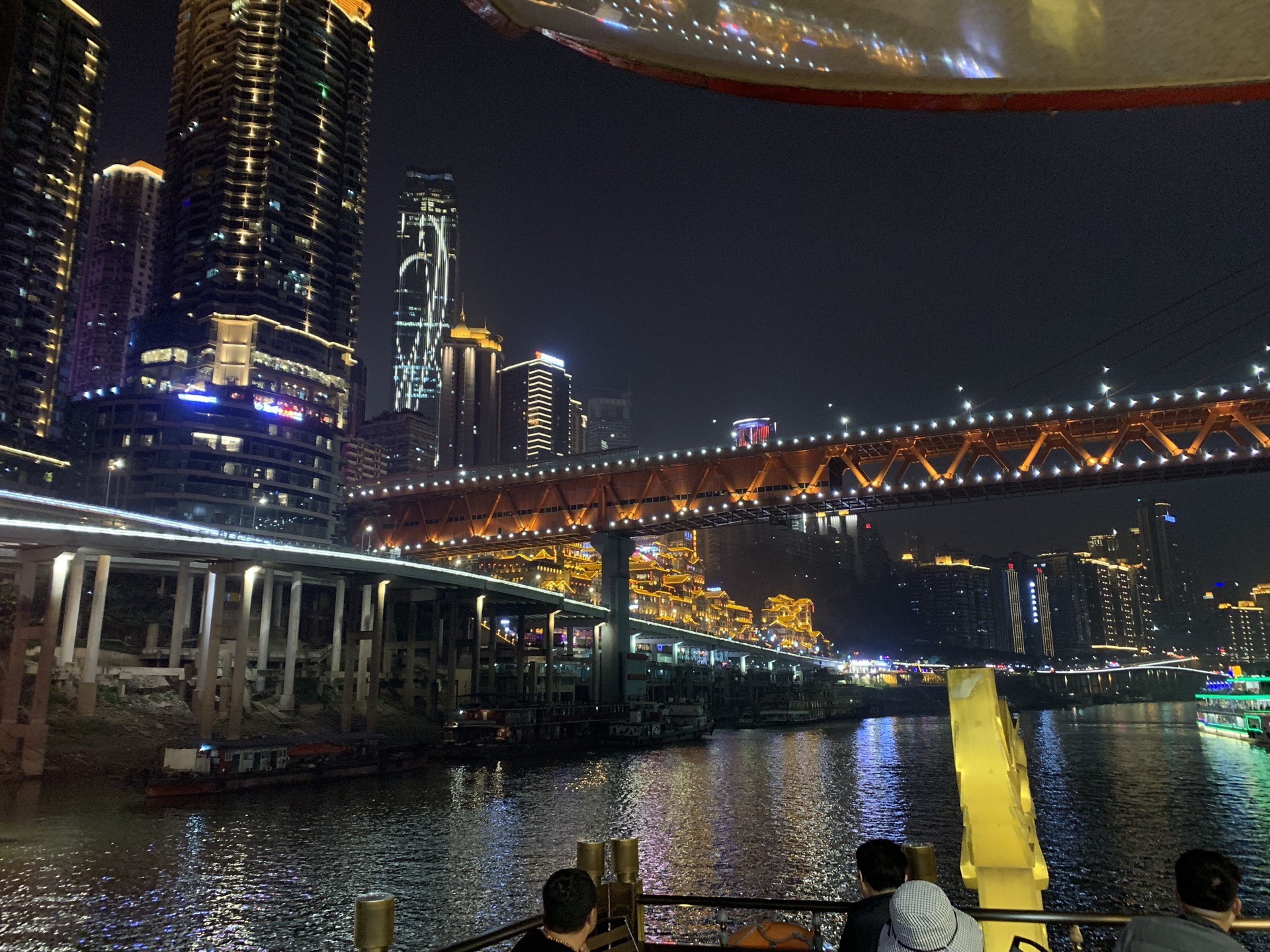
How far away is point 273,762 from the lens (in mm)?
41812

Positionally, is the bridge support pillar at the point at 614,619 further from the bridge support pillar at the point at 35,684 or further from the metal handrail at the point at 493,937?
the metal handrail at the point at 493,937

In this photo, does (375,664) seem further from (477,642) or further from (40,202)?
(40,202)

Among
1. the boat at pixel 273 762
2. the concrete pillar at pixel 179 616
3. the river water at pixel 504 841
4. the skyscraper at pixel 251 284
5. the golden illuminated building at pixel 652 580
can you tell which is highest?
the skyscraper at pixel 251 284

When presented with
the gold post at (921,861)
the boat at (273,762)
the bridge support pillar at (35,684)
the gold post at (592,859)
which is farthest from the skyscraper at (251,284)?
the gold post at (921,861)

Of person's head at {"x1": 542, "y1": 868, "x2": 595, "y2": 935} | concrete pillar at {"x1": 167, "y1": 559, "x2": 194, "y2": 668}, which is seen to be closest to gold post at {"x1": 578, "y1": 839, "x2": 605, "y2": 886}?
person's head at {"x1": 542, "y1": 868, "x2": 595, "y2": 935}

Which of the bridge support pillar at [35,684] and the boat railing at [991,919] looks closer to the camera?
the boat railing at [991,919]

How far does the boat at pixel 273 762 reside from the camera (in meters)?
37.5

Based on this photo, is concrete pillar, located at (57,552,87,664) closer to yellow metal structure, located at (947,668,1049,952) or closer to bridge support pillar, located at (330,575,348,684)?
bridge support pillar, located at (330,575,348,684)

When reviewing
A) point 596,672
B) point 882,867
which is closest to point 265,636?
point 596,672

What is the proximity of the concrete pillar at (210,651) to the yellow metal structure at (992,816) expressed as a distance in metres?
49.4

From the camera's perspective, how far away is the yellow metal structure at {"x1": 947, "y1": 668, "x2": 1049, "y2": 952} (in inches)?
279

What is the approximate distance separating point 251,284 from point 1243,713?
13168 cm

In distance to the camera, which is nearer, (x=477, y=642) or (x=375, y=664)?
(x=375, y=664)

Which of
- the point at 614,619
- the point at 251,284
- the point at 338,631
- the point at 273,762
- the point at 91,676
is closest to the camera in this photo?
the point at 273,762
